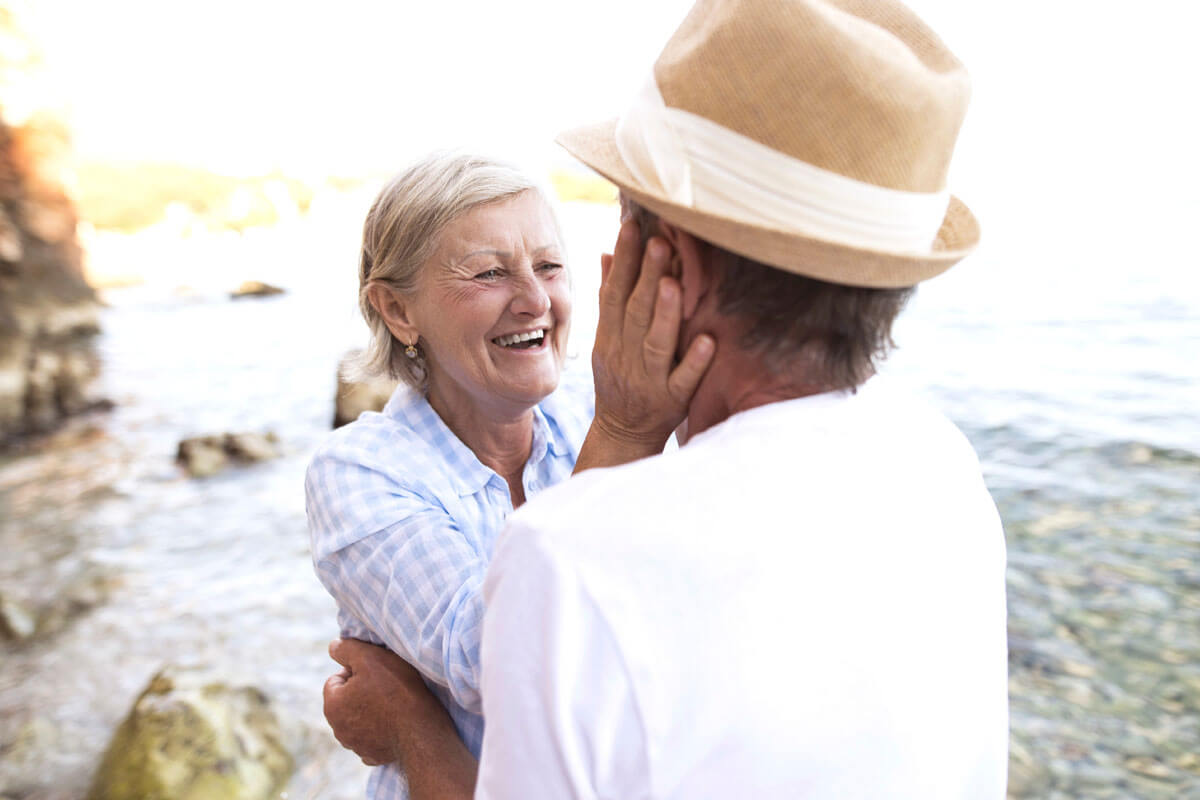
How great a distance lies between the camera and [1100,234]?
537 inches

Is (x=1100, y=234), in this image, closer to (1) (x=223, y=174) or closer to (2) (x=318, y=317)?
(2) (x=318, y=317)

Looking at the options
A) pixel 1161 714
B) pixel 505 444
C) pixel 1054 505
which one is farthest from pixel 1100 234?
Answer: pixel 505 444

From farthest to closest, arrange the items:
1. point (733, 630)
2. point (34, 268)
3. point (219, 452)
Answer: point (34, 268)
point (219, 452)
point (733, 630)

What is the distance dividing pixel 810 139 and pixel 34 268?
10.2 metres

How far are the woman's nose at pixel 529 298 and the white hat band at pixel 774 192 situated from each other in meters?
0.97

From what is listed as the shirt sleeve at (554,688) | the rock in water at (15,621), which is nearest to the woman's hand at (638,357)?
the shirt sleeve at (554,688)

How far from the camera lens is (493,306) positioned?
6.52 feet

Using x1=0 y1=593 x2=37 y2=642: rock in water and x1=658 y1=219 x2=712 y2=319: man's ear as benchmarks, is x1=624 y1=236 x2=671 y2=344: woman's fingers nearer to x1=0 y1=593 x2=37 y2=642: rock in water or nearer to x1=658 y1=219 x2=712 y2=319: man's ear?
x1=658 y1=219 x2=712 y2=319: man's ear

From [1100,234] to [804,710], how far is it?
591 inches

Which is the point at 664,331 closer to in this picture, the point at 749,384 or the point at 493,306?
the point at 749,384

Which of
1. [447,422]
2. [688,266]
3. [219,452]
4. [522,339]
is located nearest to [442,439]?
[447,422]

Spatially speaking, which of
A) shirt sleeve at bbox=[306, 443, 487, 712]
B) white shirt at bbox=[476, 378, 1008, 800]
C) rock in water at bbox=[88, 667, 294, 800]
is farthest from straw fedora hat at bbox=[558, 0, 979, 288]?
rock in water at bbox=[88, 667, 294, 800]

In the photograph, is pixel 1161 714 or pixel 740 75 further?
pixel 1161 714

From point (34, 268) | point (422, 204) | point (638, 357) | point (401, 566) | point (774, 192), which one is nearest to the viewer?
Result: point (774, 192)
